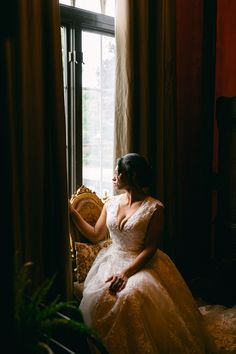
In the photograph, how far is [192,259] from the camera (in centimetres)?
357

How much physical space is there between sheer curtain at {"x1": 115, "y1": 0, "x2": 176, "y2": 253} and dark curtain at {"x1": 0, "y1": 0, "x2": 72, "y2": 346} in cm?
60

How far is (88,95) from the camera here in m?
2.90

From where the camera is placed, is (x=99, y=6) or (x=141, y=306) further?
(x=99, y=6)

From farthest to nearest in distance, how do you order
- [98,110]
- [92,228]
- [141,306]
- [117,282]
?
[98,110] → [92,228] → [117,282] → [141,306]

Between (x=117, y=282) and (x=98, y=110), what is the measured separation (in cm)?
129

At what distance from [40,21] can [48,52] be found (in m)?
0.16

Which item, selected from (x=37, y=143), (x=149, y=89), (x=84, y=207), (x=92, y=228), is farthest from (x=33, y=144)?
(x=149, y=89)

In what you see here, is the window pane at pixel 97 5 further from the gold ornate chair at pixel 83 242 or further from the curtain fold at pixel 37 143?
the gold ornate chair at pixel 83 242

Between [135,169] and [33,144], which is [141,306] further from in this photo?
[33,144]

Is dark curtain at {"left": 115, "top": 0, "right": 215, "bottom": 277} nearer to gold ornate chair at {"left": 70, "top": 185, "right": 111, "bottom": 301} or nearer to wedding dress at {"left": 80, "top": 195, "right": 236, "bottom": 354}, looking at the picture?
gold ornate chair at {"left": 70, "top": 185, "right": 111, "bottom": 301}

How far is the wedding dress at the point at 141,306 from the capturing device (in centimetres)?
198

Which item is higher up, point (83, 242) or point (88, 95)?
point (88, 95)

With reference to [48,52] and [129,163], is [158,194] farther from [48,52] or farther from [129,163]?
[48,52]

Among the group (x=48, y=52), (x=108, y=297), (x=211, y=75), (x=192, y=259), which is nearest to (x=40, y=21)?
(x=48, y=52)
